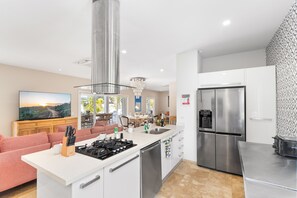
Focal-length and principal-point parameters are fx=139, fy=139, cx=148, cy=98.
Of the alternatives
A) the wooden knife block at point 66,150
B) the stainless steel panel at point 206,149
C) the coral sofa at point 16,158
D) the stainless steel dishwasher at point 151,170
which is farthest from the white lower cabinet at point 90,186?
the stainless steel panel at point 206,149

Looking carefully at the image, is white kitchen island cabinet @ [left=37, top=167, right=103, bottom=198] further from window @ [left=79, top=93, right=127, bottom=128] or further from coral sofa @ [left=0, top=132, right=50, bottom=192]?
window @ [left=79, top=93, right=127, bottom=128]

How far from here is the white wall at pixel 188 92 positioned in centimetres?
341

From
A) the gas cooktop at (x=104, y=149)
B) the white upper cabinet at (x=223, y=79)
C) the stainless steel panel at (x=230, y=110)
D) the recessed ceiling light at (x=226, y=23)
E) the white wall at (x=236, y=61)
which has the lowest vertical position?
the gas cooktop at (x=104, y=149)

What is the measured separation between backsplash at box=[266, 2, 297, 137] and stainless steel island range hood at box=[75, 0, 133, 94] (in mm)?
2428

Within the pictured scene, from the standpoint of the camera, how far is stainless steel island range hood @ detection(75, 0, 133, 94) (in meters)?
1.72

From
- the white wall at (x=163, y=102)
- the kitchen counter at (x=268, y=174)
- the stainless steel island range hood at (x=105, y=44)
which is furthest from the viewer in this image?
the white wall at (x=163, y=102)

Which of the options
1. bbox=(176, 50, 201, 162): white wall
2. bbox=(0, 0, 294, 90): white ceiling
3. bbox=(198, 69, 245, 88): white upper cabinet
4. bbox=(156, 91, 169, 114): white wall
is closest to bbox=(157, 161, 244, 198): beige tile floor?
bbox=(176, 50, 201, 162): white wall

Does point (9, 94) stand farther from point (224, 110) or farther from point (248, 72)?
point (248, 72)

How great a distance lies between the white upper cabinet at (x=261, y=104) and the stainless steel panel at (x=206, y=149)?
2.28 ft

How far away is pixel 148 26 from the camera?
2.34 meters

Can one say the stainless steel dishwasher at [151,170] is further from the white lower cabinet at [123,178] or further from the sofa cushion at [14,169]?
the sofa cushion at [14,169]

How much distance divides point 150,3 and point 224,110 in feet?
7.81

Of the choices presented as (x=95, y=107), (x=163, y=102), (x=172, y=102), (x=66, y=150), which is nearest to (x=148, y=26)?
(x=66, y=150)

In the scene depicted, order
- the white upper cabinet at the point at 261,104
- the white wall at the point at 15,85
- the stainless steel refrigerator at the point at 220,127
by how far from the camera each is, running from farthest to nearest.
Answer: the white wall at the point at 15,85 < the stainless steel refrigerator at the point at 220,127 < the white upper cabinet at the point at 261,104
